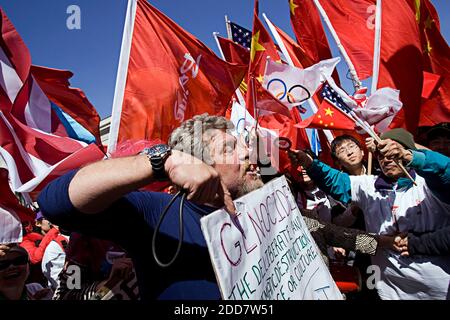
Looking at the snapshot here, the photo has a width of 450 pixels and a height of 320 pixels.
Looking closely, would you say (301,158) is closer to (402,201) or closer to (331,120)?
(331,120)

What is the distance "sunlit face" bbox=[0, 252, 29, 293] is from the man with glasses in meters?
2.03

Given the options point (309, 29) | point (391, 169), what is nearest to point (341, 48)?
point (309, 29)

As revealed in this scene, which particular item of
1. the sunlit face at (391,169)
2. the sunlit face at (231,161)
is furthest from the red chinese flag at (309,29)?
the sunlit face at (231,161)

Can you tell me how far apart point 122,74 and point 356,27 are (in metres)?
2.96

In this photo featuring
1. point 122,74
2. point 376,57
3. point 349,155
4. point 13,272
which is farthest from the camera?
point 349,155

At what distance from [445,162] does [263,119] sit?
1.82 meters

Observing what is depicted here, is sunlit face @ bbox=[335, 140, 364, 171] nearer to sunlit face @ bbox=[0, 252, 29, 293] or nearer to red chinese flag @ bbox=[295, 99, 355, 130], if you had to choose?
red chinese flag @ bbox=[295, 99, 355, 130]

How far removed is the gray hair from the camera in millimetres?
1621

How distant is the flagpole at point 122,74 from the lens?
2.92 m

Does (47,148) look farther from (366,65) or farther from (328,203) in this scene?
(366,65)

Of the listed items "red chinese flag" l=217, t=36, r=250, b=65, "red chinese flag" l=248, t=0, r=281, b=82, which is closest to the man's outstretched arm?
"red chinese flag" l=248, t=0, r=281, b=82

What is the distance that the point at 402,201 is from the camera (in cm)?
259

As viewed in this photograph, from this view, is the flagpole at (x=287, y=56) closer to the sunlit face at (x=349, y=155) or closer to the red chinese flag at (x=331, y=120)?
the sunlit face at (x=349, y=155)
